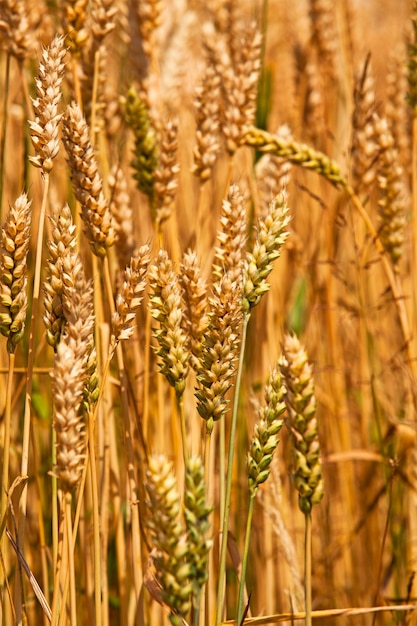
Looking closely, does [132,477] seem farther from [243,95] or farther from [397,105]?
[397,105]

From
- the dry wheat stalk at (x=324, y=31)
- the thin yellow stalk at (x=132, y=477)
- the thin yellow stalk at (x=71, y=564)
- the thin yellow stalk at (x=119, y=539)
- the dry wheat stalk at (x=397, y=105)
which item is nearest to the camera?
the thin yellow stalk at (x=71, y=564)

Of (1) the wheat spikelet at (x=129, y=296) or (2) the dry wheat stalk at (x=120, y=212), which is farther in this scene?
(2) the dry wheat stalk at (x=120, y=212)

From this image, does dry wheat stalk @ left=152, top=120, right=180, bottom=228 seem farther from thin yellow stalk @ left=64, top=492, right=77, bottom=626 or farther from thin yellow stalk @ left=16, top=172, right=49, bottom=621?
thin yellow stalk @ left=64, top=492, right=77, bottom=626

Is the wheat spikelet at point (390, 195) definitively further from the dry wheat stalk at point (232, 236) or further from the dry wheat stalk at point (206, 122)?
the dry wheat stalk at point (232, 236)

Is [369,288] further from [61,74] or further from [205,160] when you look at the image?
[61,74]

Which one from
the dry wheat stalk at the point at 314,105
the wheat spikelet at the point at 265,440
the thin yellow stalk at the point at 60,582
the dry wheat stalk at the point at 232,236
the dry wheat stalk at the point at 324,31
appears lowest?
the thin yellow stalk at the point at 60,582

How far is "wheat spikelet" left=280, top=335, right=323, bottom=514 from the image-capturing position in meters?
0.61

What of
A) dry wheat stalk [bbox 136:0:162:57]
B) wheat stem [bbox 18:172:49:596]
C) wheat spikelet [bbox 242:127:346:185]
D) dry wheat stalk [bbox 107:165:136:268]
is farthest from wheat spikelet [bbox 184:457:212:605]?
dry wheat stalk [bbox 136:0:162:57]

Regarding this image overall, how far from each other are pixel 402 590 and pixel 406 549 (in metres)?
0.22

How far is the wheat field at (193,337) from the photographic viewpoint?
64 cm

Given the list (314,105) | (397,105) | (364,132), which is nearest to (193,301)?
(364,132)

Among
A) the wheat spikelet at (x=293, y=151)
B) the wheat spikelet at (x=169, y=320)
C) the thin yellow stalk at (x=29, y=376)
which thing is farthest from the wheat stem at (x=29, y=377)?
the wheat spikelet at (x=293, y=151)

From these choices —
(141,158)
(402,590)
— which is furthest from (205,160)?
(402,590)

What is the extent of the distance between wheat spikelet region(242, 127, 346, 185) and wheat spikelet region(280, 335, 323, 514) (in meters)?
0.50
